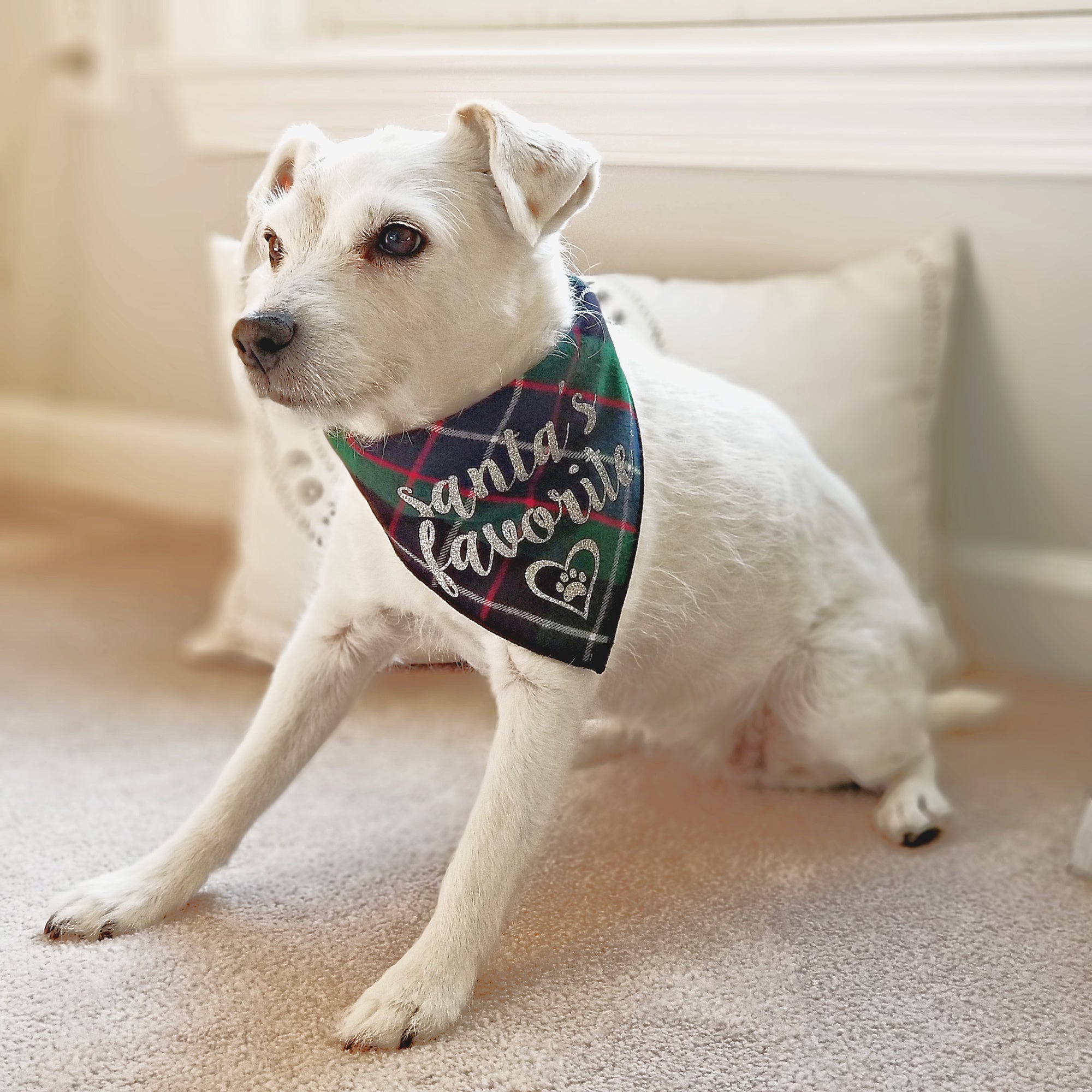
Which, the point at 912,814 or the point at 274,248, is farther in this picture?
the point at 912,814

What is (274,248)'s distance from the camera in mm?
1182

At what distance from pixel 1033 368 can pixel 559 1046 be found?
4.20 ft

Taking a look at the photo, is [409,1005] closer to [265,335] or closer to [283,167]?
[265,335]

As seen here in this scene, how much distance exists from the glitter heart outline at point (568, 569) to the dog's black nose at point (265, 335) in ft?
1.01

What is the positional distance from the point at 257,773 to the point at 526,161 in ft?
2.25

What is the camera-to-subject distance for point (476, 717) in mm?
1832

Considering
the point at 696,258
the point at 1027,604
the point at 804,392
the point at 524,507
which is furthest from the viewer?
the point at 1027,604

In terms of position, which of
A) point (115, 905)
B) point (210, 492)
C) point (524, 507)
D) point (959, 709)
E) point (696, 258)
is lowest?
point (210, 492)

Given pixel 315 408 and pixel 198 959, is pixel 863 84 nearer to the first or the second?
pixel 315 408

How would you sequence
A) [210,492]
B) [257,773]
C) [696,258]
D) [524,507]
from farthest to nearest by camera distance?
[210,492]
[696,258]
[257,773]
[524,507]

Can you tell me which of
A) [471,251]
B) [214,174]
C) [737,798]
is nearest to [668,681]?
[737,798]

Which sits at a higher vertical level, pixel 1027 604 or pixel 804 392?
pixel 804 392

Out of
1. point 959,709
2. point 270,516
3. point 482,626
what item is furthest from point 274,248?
point 959,709

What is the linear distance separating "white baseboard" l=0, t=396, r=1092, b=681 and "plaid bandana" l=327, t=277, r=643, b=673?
1.10 metres
